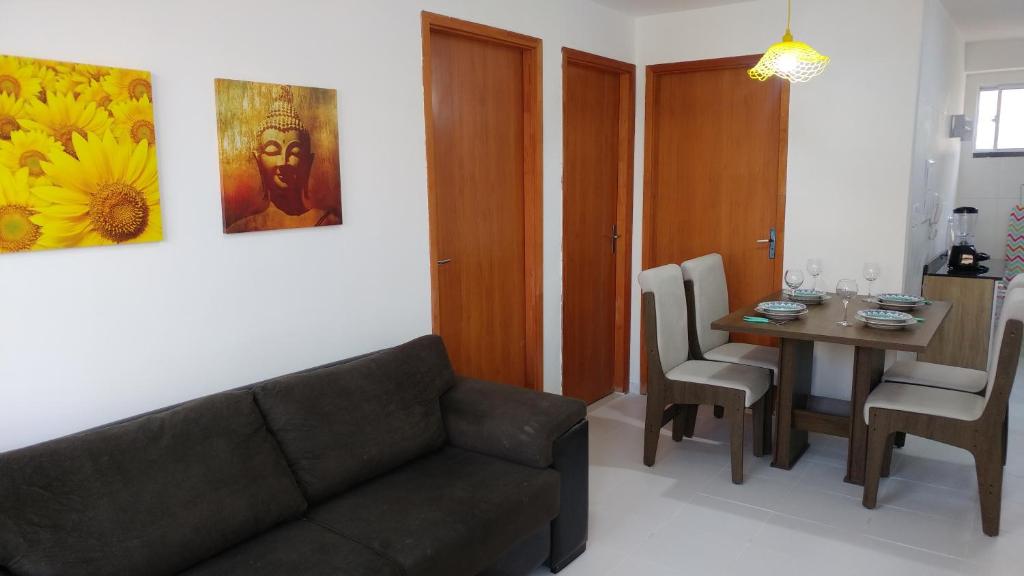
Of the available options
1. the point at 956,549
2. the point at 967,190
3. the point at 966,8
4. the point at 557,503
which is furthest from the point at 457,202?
the point at 967,190

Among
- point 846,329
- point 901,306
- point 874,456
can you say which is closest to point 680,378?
point 846,329

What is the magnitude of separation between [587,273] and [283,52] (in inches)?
92.6

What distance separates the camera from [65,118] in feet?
6.64

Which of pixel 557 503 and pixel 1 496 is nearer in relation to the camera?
pixel 1 496

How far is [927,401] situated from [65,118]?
3.23 meters

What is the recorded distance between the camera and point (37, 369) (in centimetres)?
204

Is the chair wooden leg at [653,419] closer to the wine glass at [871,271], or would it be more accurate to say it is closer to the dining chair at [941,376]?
the dining chair at [941,376]

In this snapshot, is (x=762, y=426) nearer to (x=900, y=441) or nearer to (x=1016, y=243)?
(x=900, y=441)

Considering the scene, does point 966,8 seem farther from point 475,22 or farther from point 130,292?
point 130,292

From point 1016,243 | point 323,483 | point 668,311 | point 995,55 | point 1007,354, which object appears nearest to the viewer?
point 323,483

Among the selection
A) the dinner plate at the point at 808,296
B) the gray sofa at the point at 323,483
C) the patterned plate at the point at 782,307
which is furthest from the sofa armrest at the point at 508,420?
the dinner plate at the point at 808,296

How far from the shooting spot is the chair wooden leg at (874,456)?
10.0ft

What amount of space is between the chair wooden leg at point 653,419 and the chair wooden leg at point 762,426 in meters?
0.47

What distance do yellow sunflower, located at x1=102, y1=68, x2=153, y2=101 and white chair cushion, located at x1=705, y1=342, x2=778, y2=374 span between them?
9.40 feet
